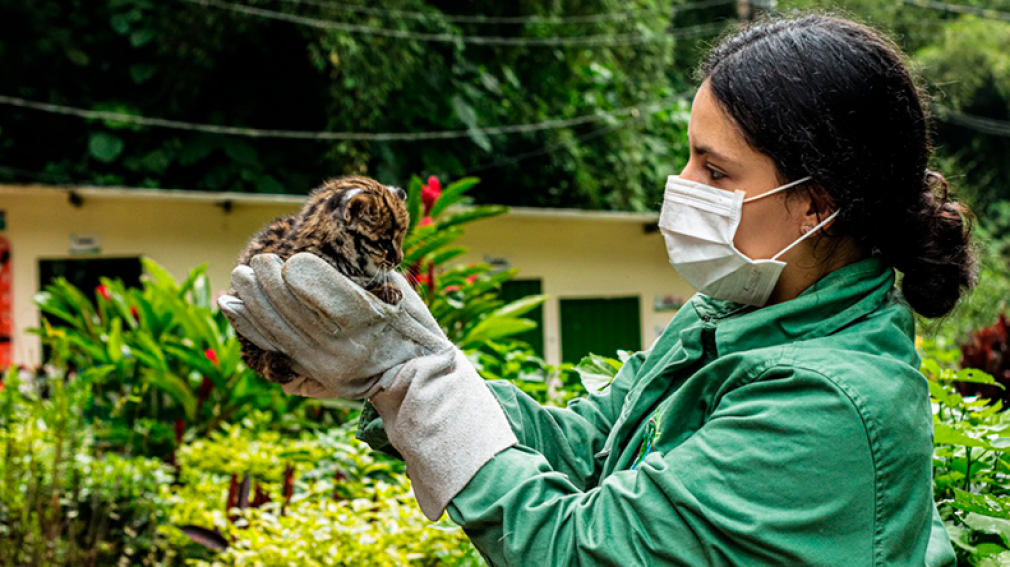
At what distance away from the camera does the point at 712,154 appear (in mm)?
1338

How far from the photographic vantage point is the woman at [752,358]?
109 cm

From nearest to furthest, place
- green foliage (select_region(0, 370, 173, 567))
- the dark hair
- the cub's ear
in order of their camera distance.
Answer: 1. the dark hair
2. the cub's ear
3. green foliage (select_region(0, 370, 173, 567))

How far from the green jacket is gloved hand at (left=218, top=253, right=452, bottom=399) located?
0.25 m

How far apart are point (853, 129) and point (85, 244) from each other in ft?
22.9

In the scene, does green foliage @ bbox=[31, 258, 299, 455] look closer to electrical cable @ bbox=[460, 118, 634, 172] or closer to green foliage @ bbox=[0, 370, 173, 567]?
green foliage @ bbox=[0, 370, 173, 567]

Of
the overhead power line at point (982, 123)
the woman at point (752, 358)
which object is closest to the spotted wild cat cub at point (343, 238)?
the woman at point (752, 358)

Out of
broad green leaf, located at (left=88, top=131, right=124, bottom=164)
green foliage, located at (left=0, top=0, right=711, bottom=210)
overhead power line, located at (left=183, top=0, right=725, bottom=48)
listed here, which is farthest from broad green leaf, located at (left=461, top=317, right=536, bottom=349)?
broad green leaf, located at (left=88, top=131, right=124, bottom=164)

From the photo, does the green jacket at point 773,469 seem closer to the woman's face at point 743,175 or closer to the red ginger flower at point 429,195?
the woman's face at point 743,175

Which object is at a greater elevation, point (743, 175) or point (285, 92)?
point (285, 92)

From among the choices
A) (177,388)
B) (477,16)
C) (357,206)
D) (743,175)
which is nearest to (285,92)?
(477,16)

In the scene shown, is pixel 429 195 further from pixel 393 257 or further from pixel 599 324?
pixel 599 324

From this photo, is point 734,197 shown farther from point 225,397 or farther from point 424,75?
point 424,75

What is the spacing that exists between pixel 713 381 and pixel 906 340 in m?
0.27

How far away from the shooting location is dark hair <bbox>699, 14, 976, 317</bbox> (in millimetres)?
1252
